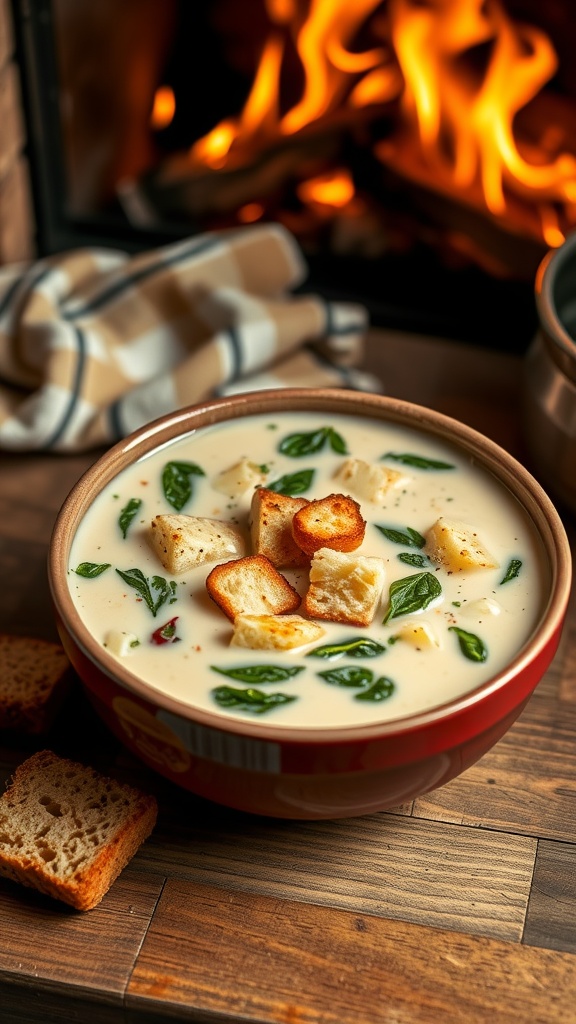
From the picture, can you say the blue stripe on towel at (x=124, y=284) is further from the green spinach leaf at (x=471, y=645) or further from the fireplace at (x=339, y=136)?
the green spinach leaf at (x=471, y=645)

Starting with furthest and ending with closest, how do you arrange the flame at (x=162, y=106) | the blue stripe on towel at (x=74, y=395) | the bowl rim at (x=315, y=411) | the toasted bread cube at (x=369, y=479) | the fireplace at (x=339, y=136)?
the flame at (x=162, y=106) < the fireplace at (x=339, y=136) < the blue stripe on towel at (x=74, y=395) < the toasted bread cube at (x=369, y=479) < the bowl rim at (x=315, y=411)

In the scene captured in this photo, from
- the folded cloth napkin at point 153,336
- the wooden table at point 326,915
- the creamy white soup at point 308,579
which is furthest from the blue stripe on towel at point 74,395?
the wooden table at point 326,915

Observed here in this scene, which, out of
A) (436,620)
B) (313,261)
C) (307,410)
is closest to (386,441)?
(307,410)

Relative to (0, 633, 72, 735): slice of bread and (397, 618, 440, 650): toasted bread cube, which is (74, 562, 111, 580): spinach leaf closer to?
(0, 633, 72, 735): slice of bread

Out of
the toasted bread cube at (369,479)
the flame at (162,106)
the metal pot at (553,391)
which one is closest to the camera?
the toasted bread cube at (369,479)

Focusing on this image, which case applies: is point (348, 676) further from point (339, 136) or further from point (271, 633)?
point (339, 136)

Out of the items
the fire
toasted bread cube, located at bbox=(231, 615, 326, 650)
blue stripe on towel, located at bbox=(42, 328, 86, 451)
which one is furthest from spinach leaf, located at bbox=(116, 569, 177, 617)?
the fire

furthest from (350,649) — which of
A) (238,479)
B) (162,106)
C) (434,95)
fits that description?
(162,106)
